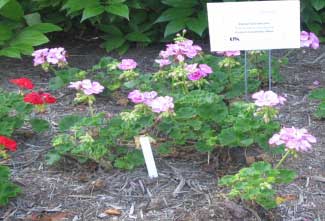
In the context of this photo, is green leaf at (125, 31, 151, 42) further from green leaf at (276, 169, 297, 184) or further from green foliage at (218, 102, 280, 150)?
green leaf at (276, 169, 297, 184)

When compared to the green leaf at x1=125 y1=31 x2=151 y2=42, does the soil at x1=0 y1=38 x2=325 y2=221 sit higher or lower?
lower

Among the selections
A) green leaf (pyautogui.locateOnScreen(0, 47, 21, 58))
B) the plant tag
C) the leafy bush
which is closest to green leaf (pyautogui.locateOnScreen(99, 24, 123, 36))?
green leaf (pyautogui.locateOnScreen(0, 47, 21, 58))

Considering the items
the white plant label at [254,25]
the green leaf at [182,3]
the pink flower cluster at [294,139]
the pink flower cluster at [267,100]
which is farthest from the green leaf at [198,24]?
the pink flower cluster at [294,139]

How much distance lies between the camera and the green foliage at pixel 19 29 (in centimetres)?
418

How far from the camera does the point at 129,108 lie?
367cm

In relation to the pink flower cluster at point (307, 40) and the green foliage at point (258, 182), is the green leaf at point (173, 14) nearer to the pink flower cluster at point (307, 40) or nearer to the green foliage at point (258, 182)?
the pink flower cluster at point (307, 40)

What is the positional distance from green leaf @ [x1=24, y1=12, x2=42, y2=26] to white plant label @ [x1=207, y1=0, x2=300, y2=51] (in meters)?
1.72

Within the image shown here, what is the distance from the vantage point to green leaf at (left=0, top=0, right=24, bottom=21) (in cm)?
446

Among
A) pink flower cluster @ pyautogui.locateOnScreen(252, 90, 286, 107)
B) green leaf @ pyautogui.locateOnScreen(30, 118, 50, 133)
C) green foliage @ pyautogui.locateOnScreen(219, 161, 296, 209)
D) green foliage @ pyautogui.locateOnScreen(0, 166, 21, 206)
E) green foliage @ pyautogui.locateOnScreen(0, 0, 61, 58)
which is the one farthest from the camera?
green foliage @ pyautogui.locateOnScreen(0, 0, 61, 58)

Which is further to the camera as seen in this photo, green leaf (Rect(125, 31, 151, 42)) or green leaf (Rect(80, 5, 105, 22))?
green leaf (Rect(125, 31, 151, 42))

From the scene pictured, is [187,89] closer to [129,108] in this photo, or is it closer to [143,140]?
[129,108]

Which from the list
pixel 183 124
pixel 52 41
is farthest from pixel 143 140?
pixel 52 41

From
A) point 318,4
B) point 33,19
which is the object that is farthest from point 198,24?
point 33,19

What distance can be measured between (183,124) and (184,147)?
0.14 m
